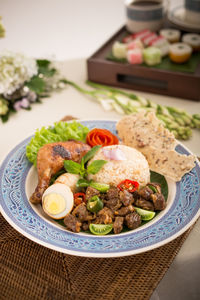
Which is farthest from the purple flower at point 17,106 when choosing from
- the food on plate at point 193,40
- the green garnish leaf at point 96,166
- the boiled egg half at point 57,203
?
the food on plate at point 193,40

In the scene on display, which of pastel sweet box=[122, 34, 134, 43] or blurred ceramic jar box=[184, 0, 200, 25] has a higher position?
blurred ceramic jar box=[184, 0, 200, 25]

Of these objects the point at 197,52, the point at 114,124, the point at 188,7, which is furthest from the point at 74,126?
the point at 188,7

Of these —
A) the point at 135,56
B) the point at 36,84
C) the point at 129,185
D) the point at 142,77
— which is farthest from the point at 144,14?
the point at 129,185

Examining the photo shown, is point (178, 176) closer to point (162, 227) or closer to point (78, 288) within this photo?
point (162, 227)

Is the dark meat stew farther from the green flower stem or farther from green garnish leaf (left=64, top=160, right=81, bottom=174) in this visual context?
the green flower stem

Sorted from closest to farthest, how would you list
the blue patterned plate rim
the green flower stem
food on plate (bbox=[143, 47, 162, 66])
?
the blue patterned plate rim
the green flower stem
food on plate (bbox=[143, 47, 162, 66])

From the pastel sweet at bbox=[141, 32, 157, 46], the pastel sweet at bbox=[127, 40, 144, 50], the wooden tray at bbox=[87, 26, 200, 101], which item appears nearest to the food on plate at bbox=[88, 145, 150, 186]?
the wooden tray at bbox=[87, 26, 200, 101]

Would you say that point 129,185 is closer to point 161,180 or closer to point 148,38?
point 161,180
